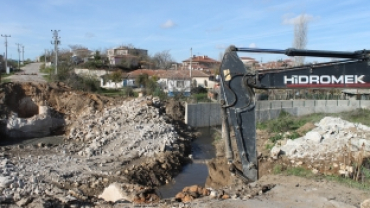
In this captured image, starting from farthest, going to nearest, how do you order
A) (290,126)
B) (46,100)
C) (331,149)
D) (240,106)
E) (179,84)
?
(179,84) < (46,100) < (290,126) < (331,149) < (240,106)

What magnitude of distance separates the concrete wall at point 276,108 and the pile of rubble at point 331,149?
11.9 meters

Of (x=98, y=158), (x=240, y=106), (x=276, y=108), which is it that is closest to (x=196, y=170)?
(x=98, y=158)

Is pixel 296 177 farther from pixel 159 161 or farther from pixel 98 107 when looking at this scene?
pixel 98 107

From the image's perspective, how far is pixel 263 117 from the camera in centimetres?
2261

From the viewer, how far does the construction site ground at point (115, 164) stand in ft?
24.7

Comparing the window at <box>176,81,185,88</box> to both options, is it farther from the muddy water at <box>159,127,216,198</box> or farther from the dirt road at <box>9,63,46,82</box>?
the muddy water at <box>159,127,216,198</box>

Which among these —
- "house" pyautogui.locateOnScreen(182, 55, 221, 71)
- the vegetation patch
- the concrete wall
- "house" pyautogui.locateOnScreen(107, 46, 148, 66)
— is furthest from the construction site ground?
"house" pyautogui.locateOnScreen(182, 55, 221, 71)

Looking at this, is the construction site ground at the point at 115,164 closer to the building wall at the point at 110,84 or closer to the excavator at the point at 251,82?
the excavator at the point at 251,82

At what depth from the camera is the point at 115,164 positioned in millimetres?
13570

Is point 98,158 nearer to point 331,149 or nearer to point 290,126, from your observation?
point 290,126

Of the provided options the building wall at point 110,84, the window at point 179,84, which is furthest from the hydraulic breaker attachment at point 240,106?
the building wall at point 110,84

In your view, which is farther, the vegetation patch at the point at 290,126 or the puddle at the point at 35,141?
the puddle at the point at 35,141

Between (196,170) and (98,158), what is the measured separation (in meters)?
3.62

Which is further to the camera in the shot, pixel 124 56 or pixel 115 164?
pixel 124 56
